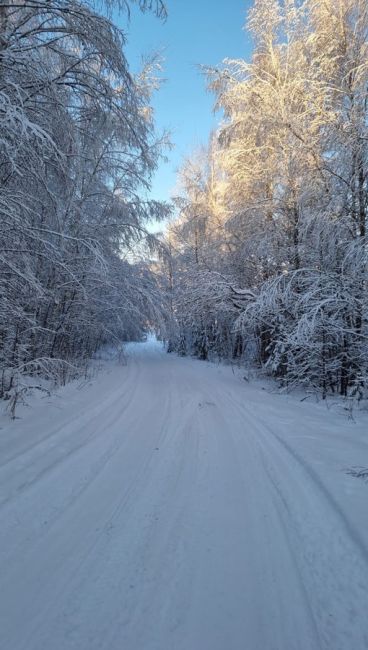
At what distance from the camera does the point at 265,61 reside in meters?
9.08

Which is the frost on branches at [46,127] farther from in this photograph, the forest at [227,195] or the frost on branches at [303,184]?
the frost on branches at [303,184]

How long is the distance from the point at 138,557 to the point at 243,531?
0.78 m

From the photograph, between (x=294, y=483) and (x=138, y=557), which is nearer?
(x=138, y=557)

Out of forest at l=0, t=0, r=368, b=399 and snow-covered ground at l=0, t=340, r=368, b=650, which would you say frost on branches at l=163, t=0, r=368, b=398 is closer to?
forest at l=0, t=0, r=368, b=399

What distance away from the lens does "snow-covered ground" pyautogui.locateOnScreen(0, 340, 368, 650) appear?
1.61 m

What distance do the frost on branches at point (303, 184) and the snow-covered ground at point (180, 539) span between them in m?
2.98

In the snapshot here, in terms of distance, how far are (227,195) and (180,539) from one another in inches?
497

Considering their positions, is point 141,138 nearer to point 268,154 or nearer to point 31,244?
point 31,244

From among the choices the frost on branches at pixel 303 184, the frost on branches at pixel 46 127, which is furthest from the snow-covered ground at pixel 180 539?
the frost on branches at pixel 303 184

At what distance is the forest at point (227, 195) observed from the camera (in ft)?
13.1

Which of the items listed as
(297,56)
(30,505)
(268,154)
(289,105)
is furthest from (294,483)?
(297,56)

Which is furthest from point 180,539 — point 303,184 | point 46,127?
point 303,184

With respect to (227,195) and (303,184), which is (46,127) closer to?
(303,184)

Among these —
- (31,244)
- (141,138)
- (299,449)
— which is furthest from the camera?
(141,138)
